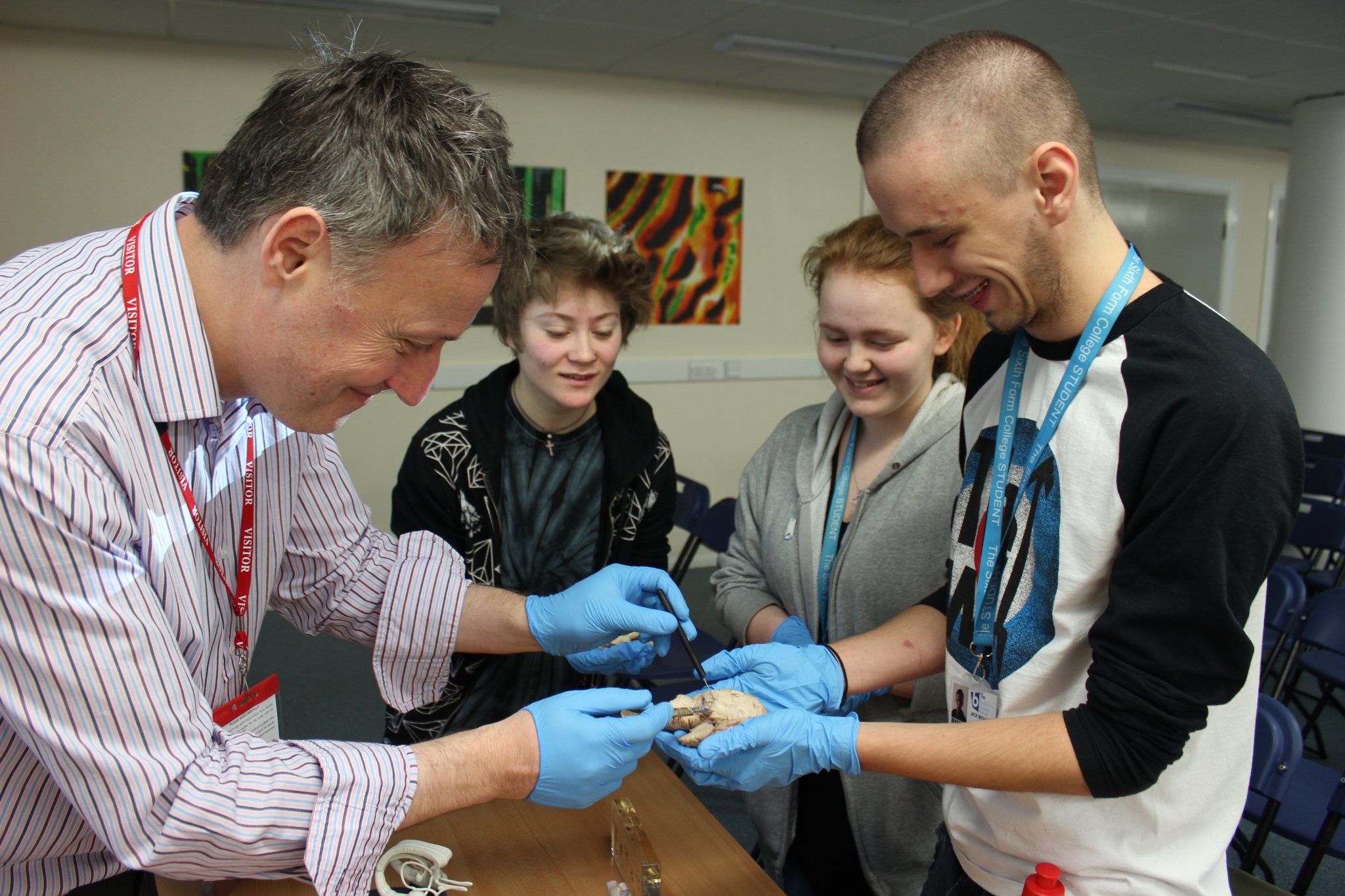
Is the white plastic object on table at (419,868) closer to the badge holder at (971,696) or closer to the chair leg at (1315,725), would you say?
the badge holder at (971,696)

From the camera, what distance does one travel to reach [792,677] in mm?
1413

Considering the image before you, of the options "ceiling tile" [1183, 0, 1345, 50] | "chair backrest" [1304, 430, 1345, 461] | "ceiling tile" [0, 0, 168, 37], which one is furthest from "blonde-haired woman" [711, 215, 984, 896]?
"chair backrest" [1304, 430, 1345, 461]

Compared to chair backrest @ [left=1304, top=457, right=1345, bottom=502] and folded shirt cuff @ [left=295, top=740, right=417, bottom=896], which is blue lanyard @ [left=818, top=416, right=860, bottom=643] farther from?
chair backrest @ [left=1304, top=457, right=1345, bottom=502]

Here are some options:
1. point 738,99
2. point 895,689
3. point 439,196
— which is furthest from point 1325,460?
point 439,196

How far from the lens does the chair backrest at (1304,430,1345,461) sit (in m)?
5.41

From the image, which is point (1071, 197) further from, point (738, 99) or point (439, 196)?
point (738, 99)

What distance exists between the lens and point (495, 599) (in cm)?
156

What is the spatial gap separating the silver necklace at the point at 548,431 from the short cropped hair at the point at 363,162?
2.73 ft

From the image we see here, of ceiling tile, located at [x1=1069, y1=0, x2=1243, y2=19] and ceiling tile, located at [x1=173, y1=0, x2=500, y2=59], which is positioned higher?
ceiling tile, located at [x1=1069, y1=0, x2=1243, y2=19]

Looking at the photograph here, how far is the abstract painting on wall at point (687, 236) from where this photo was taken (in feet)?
18.1

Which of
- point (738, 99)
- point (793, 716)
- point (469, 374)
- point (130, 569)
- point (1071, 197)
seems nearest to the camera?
point (130, 569)

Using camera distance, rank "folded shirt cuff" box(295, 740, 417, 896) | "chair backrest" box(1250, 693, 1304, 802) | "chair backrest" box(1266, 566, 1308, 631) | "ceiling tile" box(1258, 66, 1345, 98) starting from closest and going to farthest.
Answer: "folded shirt cuff" box(295, 740, 417, 896)
"chair backrest" box(1250, 693, 1304, 802)
"chair backrest" box(1266, 566, 1308, 631)
"ceiling tile" box(1258, 66, 1345, 98)

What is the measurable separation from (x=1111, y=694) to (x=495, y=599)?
0.99 metres

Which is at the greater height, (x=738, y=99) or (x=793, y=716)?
(x=738, y=99)
